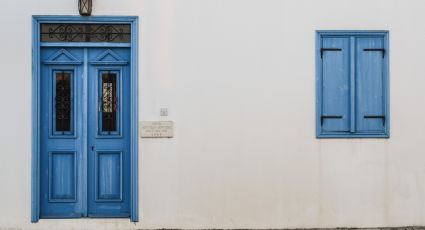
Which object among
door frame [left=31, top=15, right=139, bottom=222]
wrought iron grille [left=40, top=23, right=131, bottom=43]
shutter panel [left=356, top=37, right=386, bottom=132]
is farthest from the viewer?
shutter panel [left=356, top=37, right=386, bottom=132]

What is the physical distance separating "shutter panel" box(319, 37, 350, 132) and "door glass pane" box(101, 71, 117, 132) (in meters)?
2.82

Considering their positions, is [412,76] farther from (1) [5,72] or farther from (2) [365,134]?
(1) [5,72]

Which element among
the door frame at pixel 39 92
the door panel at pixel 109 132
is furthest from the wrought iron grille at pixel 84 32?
the door panel at pixel 109 132

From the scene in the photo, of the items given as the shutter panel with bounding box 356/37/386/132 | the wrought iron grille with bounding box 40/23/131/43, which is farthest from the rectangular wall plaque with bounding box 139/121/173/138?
the shutter panel with bounding box 356/37/386/132

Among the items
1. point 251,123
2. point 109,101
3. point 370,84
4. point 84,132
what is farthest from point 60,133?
point 370,84

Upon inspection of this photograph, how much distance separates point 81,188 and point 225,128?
2.09 meters

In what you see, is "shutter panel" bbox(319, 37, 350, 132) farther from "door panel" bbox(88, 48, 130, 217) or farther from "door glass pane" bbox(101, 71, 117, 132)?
"door glass pane" bbox(101, 71, 117, 132)

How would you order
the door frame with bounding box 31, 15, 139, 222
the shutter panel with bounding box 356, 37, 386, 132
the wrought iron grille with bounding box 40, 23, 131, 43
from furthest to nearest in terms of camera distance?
the shutter panel with bounding box 356, 37, 386, 132, the wrought iron grille with bounding box 40, 23, 131, 43, the door frame with bounding box 31, 15, 139, 222

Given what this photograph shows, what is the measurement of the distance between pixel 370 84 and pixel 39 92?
4451 millimetres

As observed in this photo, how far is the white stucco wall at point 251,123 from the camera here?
7922 millimetres

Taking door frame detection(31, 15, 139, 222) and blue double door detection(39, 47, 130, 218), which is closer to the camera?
door frame detection(31, 15, 139, 222)

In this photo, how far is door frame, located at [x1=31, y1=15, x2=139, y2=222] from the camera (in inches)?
309

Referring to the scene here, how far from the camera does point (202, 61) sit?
26.2ft

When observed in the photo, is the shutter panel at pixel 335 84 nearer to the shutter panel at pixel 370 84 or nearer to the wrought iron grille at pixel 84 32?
the shutter panel at pixel 370 84
